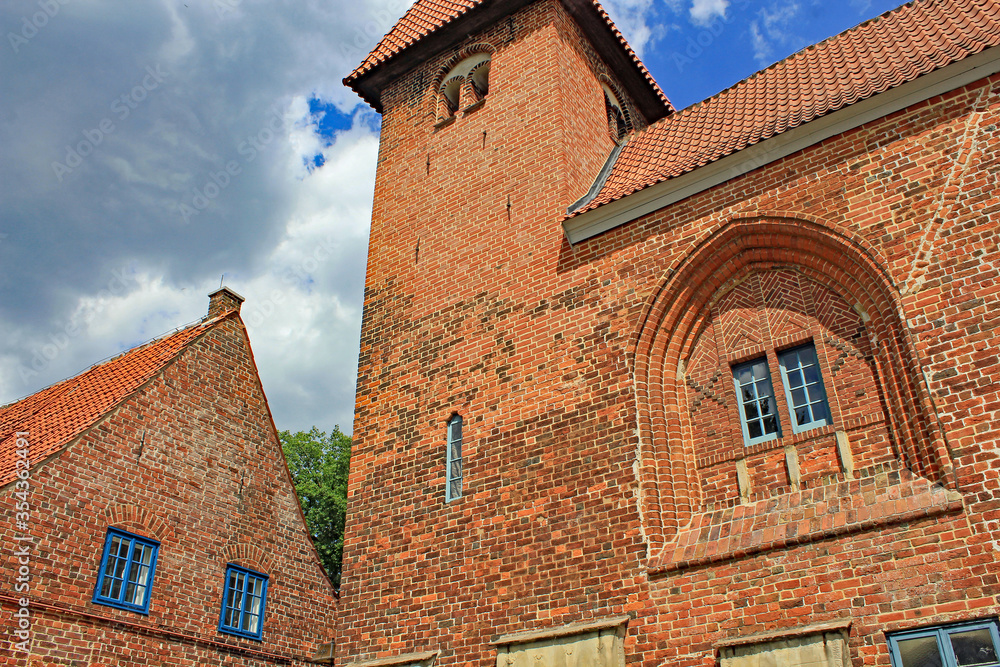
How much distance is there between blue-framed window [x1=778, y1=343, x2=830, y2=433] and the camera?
7.91 metres

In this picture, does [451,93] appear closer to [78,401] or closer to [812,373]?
[812,373]

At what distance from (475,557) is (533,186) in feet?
17.9

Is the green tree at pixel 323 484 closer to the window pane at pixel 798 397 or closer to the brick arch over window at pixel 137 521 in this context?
the brick arch over window at pixel 137 521

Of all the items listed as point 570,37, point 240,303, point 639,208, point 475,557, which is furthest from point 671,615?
point 240,303

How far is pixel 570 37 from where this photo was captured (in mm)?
13328

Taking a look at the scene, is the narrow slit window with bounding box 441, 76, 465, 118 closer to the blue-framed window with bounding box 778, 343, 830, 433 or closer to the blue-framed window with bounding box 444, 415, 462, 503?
the blue-framed window with bounding box 444, 415, 462, 503

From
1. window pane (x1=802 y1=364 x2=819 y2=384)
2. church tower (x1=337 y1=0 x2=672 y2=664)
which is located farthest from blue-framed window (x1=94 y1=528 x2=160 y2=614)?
window pane (x1=802 y1=364 x2=819 y2=384)

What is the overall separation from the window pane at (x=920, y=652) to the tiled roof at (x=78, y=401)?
460 inches

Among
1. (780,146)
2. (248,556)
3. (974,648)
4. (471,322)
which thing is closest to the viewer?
(974,648)

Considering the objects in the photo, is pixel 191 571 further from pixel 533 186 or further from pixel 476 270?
pixel 533 186

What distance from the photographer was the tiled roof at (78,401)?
40.7 feet

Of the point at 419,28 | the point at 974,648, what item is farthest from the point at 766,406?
the point at 419,28

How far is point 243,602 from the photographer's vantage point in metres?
14.1

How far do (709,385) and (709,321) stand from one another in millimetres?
813
